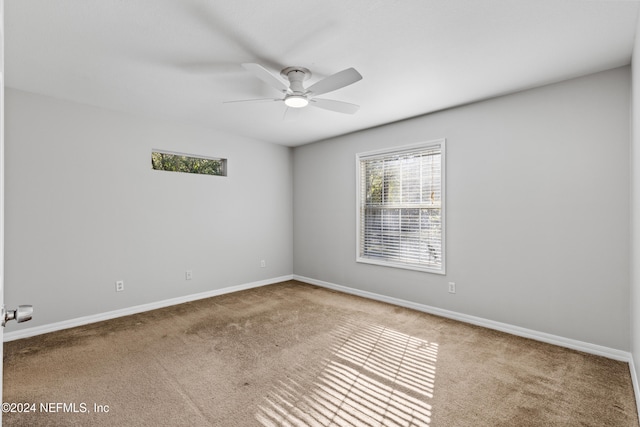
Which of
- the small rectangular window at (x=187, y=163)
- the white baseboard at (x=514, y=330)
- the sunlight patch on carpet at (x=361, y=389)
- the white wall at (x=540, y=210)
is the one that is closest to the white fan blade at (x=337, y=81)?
the white wall at (x=540, y=210)

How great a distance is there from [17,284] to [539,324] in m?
5.10

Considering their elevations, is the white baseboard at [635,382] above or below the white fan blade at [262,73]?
below

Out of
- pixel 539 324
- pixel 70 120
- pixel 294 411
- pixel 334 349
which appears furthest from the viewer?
pixel 70 120

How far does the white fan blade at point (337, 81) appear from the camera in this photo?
2.27 metres

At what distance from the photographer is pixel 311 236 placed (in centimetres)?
538

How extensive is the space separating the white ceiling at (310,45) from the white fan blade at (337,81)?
23cm

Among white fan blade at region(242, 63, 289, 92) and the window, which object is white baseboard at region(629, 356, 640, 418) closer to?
the window

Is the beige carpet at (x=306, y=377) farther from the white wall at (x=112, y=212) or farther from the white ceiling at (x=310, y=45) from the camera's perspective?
the white ceiling at (x=310, y=45)

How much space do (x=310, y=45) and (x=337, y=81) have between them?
1.05 ft

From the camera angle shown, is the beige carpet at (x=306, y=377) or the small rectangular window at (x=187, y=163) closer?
the beige carpet at (x=306, y=377)

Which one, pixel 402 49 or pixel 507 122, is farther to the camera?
pixel 507 122

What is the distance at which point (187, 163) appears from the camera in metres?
4.38

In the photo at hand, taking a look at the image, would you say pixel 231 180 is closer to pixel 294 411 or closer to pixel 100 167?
pixel 100 167

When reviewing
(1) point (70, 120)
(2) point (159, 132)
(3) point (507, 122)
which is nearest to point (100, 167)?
(1) point (70, 120)
